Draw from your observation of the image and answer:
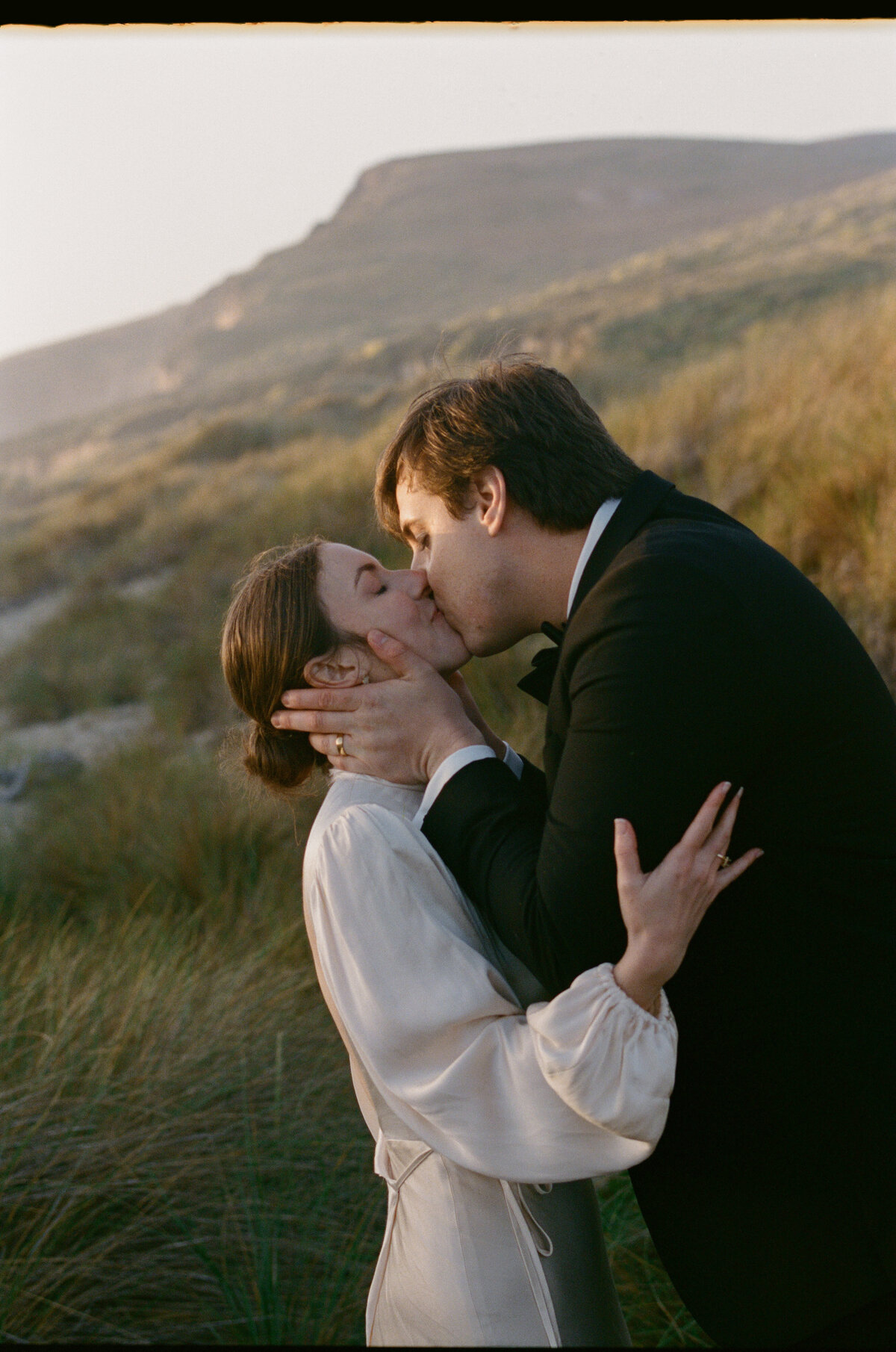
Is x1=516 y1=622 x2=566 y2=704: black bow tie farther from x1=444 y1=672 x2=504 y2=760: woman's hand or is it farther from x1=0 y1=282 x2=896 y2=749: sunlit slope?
x1=0 y1=282 x2=896 y2=749: sunlit slope

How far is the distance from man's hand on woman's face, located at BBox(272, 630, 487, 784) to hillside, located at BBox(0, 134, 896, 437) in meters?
32.3

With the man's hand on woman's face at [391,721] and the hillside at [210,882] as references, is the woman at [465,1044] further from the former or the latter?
the hillside at [210,882]

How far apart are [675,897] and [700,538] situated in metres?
0.62

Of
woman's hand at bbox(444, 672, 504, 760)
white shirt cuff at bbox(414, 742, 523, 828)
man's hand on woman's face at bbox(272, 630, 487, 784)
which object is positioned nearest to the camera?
white shirt cuff at bbox(414, 742, 523, 828)

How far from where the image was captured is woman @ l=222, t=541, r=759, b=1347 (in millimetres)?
1747

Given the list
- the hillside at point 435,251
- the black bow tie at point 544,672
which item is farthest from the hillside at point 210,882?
the hillside at point 435,251

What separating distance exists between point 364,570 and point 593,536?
515mm

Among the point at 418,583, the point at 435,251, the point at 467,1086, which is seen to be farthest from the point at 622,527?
the point at 435,251

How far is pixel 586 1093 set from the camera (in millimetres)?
1742

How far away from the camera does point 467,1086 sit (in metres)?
1.88

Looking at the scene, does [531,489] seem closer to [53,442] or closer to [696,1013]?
[696,1013]

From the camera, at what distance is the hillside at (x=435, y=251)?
4191 cm

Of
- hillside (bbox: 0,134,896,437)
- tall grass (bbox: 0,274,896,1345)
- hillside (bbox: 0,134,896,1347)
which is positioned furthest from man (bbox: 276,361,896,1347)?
hillside (bbox: 0,134,896,437)

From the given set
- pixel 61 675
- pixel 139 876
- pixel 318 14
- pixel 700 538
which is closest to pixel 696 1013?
pixel 700 538
